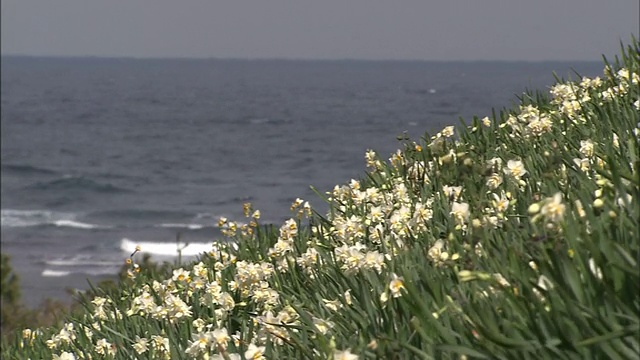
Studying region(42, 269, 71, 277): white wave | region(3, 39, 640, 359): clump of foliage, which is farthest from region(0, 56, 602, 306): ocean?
region(3, 39, 640, 359): clump of foliage

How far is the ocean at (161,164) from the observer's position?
44625mm

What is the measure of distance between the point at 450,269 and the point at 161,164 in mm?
79610

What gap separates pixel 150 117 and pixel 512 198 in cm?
13269

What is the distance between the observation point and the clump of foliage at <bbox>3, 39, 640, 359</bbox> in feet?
9.44

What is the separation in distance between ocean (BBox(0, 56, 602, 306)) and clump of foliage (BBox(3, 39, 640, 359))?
1.28 metres

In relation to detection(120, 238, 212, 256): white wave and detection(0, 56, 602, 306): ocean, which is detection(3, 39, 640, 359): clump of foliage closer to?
detection(0, 56, 602, 306): ocean

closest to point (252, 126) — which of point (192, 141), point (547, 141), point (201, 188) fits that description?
point (192, 141)

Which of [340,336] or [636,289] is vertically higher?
[636,289]

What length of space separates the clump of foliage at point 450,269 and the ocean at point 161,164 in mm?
1276

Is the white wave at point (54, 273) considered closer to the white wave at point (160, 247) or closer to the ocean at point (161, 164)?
the ocean at point (161, 164)

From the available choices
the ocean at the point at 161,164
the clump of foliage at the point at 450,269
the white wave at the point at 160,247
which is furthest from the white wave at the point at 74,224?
the clump of foliage at the point at 450,269

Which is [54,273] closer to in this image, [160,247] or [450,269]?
[160,247]

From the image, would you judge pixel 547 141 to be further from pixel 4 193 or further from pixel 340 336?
pixel 4 193

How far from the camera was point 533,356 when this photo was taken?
291cm
